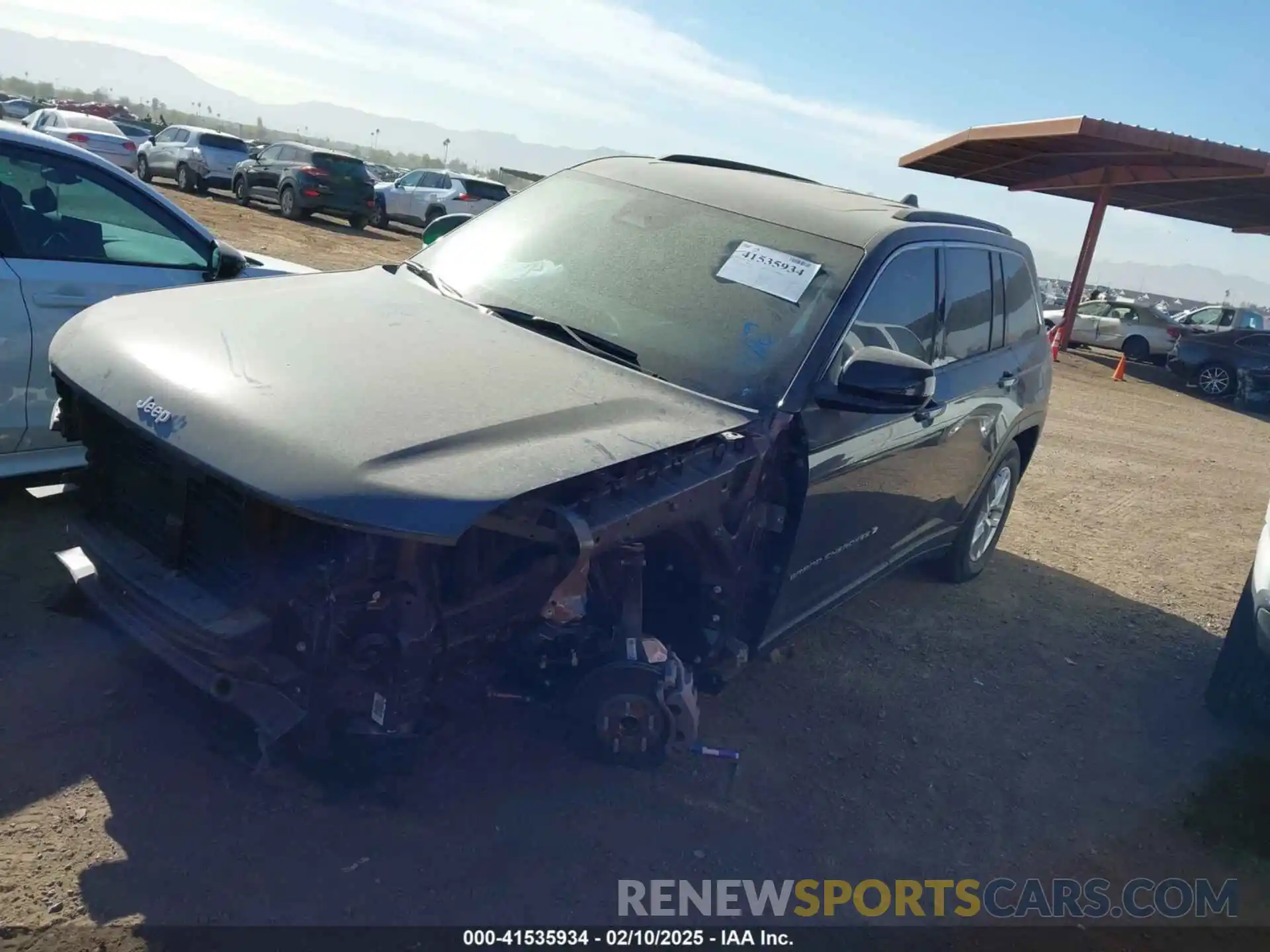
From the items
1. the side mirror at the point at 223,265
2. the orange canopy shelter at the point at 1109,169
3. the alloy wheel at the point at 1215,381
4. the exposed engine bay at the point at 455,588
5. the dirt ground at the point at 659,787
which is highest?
the orange canopy shelter at the point at 1109,169

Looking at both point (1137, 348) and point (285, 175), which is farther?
point (1137, 348)

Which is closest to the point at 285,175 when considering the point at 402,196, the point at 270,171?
the point at 270,171

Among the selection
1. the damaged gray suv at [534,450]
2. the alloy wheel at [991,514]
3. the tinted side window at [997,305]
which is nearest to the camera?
the damaged gray suv at [534,450]

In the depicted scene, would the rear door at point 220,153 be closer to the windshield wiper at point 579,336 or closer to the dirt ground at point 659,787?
the dirt ground at point 659,787

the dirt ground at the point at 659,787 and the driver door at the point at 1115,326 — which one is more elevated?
the driver door at the point at 1115,326

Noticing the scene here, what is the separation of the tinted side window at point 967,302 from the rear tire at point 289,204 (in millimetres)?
20467

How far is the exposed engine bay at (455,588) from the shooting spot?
8.57 feet

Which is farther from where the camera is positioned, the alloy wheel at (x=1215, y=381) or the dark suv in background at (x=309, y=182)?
the dark suv in background at (x=309, y=182)

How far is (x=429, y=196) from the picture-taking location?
2578 centimetres

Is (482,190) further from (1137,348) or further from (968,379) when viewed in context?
(968,379)

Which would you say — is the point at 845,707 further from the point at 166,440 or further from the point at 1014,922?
the point at 166,440

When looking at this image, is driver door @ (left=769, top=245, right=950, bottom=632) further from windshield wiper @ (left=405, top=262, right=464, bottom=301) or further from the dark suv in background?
the dark suv in background

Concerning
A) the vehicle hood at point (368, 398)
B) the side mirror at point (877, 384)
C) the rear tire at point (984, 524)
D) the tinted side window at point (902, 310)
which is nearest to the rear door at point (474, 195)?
the rear tire at point (984, 524)

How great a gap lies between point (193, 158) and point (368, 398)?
993 inches
